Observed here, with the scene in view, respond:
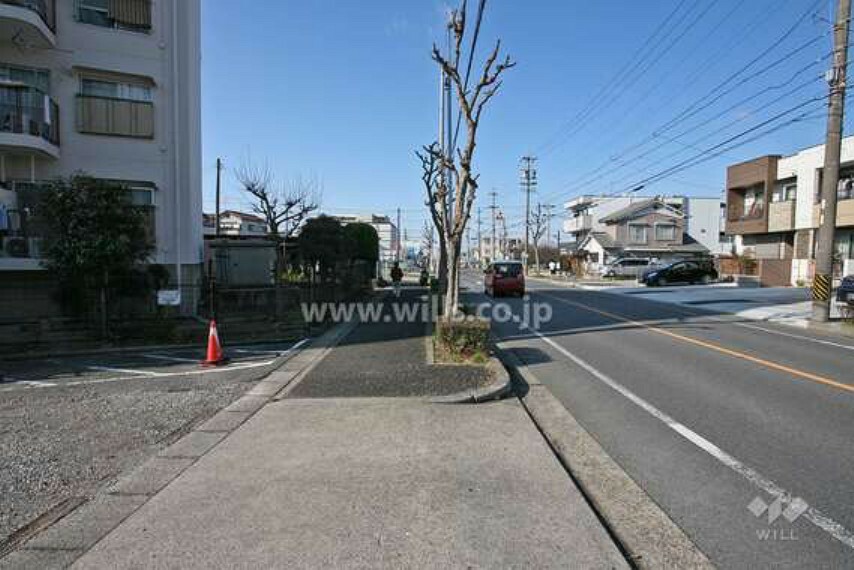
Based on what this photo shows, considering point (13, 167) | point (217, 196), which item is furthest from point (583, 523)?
point (217, 196)

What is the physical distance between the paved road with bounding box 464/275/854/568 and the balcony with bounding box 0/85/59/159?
12954 millimetres

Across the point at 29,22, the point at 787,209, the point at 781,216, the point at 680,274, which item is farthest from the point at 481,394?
the point at 781,216

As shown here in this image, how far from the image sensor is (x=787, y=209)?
31.2 metres

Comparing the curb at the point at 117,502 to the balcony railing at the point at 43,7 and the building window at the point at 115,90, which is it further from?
the balcony railing at the point at 43,7

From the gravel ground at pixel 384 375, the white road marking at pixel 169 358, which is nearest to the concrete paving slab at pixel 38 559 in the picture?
the gravel ground at pixel 384 375

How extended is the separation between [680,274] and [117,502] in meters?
36.4

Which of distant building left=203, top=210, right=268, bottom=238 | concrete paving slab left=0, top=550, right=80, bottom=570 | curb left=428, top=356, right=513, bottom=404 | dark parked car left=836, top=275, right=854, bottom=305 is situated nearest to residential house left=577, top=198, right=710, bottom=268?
distant building left=203, top=210, right=268, bottom=238

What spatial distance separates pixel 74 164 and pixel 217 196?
78.9ft

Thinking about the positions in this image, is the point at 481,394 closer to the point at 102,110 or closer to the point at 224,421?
the point at 224,421

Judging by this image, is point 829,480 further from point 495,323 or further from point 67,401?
point 495,323

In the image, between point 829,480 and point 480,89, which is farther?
point 480,89

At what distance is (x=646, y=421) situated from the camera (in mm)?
5750

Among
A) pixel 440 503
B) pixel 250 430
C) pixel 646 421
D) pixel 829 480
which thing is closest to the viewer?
pixel 440 503

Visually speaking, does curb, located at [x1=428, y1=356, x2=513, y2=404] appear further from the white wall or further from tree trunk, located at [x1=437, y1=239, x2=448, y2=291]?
the white wall
